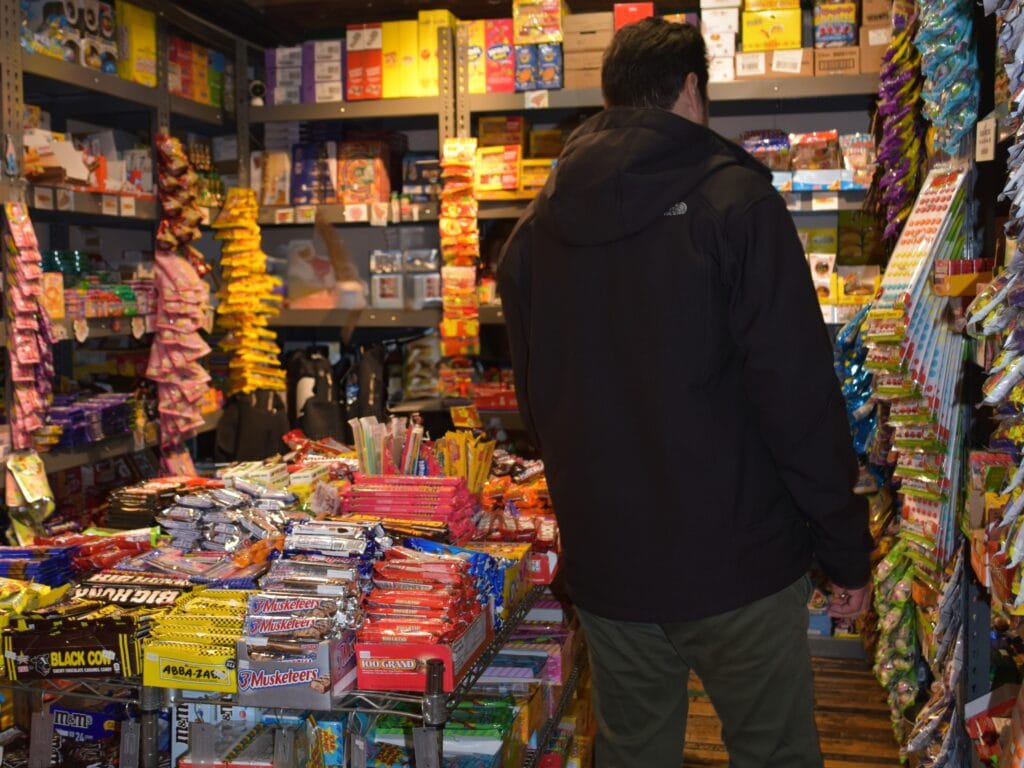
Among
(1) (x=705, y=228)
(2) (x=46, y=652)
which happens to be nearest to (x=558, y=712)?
(2) (x=46, y=652)

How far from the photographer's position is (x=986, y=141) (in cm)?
264

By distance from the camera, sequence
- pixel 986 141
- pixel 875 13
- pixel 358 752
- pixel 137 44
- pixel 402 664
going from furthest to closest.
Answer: pixel 875 13 < pixel 137 44 < pixel 986 141 < pixel 358 752 < pixel 402 664

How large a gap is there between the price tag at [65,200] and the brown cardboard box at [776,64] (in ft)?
9.62

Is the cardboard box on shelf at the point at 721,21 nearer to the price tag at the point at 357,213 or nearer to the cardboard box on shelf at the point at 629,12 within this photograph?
the cardboard box on shelf at the point at 629,12

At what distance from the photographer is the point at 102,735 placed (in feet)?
9.14

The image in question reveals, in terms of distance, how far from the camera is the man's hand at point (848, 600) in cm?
217

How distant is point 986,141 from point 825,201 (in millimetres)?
2406

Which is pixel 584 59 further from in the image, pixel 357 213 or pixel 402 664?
pixel 402 664

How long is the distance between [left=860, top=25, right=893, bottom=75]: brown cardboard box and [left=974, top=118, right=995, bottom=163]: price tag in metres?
2.48

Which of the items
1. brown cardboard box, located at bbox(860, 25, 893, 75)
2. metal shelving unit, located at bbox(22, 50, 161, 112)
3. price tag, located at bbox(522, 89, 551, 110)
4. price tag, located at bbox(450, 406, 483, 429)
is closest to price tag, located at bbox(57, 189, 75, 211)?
metal shelving unit, located at bbox(22, 50, 161, 112)

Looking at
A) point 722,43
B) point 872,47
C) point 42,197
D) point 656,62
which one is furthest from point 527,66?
point 656,62

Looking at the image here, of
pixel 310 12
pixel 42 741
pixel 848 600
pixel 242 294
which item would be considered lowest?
pixel 42 741

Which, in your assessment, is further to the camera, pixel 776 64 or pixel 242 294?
pixel 242 294

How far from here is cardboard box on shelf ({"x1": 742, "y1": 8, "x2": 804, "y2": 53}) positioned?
5.09 m
